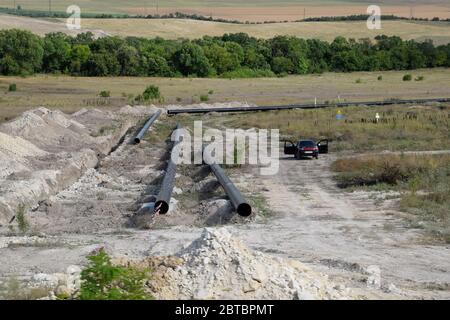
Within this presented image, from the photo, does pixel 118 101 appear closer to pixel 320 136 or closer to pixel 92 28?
pixel 320 136

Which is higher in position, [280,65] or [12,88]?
[280,65]

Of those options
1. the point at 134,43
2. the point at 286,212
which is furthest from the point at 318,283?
the point at 134,43

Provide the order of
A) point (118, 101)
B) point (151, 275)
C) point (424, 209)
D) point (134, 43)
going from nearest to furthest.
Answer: point (151, 275), point (424, 209), point (118, 101), point (134, 43)

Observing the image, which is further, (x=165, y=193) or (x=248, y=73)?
(x=248, y=73)

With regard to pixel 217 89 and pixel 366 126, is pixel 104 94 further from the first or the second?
pixel 366 126

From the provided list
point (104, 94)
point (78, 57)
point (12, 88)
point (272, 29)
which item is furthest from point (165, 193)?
point (272, 29)

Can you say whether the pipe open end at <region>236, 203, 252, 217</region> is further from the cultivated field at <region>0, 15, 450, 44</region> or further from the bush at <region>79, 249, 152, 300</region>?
the cultivated field at <region>0, 15, 450, 44</region>

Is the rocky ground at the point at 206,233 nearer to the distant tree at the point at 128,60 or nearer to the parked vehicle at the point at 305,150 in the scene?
the parked vehicle at the point at 305,150
